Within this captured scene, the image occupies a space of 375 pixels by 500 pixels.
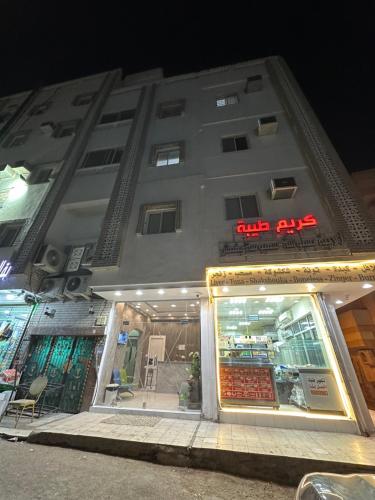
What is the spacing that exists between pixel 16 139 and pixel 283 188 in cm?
2000

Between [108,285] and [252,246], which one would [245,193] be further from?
[108,285]

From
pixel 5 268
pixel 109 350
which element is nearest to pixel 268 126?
pixel 109 350

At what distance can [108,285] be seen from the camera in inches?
311

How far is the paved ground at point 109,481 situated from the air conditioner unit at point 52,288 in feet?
19.2

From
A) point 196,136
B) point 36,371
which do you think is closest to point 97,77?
point 196,136

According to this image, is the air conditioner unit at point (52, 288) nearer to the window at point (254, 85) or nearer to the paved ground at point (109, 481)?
the paved ground at point (109, 481)

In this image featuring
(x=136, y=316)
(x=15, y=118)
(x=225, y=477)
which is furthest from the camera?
(x=15, y=118)

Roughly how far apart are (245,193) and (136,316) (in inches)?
295

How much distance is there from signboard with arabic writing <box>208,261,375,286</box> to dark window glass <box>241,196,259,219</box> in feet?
8.20

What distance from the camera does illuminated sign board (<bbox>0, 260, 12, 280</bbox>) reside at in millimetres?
9039

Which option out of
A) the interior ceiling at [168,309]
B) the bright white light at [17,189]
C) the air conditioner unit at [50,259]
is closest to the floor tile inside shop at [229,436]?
the interior ceiling at [168,309]

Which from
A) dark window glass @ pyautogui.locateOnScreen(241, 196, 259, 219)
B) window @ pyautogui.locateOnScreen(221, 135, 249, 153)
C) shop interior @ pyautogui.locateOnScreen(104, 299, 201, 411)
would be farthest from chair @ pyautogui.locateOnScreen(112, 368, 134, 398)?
window @ pyautogui.locateOnScreen(221, 135, 249, 153)

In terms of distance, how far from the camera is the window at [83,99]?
18.3 m

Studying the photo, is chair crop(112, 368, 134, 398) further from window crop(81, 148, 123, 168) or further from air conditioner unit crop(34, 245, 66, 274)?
window crop(81, 148, 123, 168)
